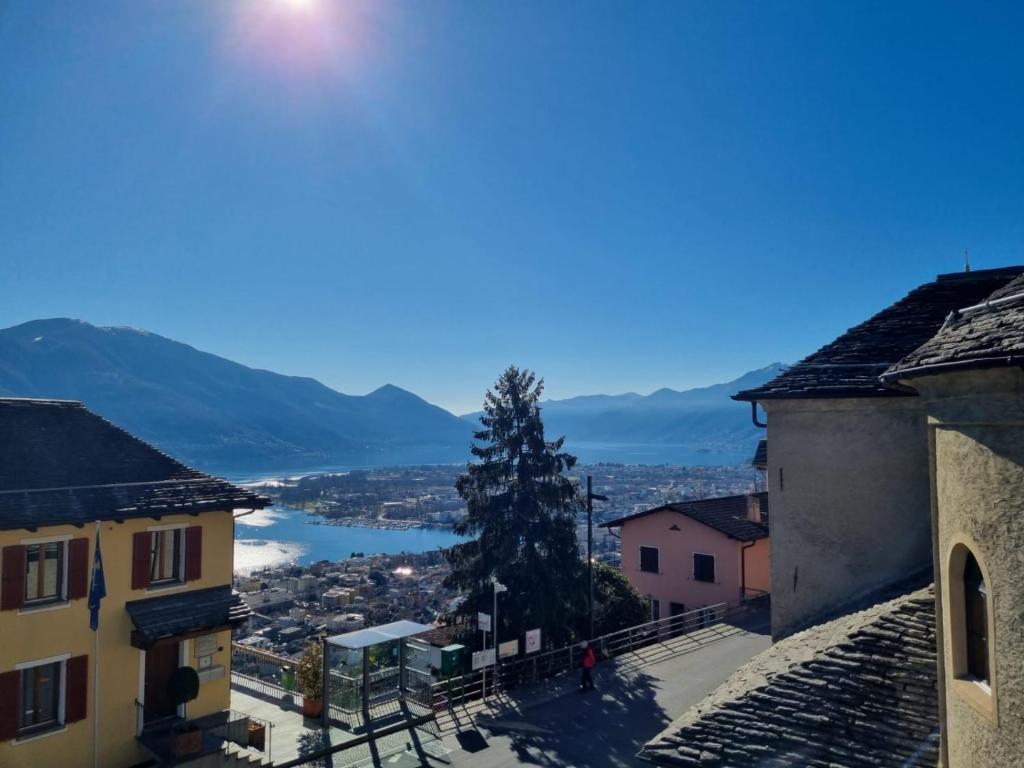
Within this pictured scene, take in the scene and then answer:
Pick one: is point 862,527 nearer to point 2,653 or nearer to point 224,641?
point 224,641

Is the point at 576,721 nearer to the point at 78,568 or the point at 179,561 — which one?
the point at 179,561

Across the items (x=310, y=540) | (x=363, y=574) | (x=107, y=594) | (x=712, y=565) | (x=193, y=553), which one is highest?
(x=193, y=553)

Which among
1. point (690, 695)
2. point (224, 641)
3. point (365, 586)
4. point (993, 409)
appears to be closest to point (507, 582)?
point (690, 695)

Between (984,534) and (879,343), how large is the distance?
7328 millimetres

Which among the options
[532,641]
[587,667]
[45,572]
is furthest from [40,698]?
[587,667]

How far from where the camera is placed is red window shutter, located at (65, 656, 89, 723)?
512 inches

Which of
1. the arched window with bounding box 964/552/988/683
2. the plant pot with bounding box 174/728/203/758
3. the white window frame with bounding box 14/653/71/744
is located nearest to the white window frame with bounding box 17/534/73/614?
the white window frame with bounding box 14/653/71/744

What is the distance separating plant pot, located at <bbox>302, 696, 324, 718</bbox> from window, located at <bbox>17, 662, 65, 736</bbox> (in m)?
5.37

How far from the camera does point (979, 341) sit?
17.2ft

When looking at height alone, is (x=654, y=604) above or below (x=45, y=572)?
below

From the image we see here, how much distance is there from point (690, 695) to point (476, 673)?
18.7 ft

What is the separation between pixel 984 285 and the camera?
12227mm

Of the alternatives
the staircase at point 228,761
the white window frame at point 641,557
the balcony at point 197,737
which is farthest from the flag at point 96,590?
the white window frame at point 641,557

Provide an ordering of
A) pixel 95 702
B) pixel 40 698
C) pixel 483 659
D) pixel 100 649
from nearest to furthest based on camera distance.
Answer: pixel 40 698
pixel 95 702
pixel 100 649
pixel 483 659
